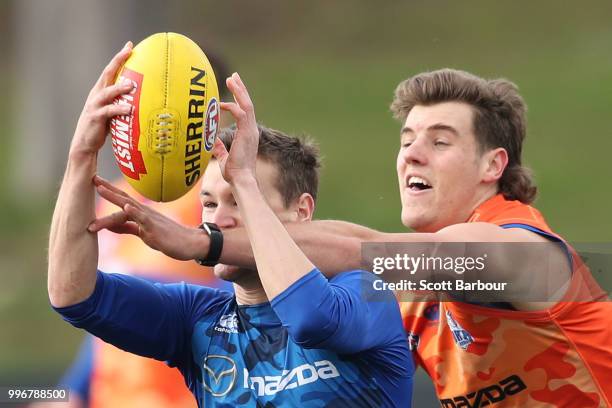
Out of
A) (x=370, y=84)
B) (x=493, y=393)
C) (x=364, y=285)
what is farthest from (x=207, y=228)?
(x=370, y=84)

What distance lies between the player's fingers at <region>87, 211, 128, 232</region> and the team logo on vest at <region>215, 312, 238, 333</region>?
505 millimetres

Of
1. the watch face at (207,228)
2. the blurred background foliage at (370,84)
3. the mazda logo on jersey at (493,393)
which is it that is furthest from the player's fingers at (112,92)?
the blurred background foliage at (370,84)

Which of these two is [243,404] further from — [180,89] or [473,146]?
[473,146]

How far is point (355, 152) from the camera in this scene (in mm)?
20844

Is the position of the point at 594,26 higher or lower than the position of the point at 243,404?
higher

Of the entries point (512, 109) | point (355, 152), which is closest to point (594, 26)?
point (355, 152)

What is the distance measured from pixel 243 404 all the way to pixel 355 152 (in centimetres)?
1748

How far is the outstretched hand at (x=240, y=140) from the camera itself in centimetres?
334

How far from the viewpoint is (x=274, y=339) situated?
3.55 m

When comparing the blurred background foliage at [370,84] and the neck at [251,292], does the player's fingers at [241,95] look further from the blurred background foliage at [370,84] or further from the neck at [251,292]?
the blurred background foliage at [370,84]

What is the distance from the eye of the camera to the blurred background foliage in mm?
15789

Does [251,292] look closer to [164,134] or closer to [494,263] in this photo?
[164,134]

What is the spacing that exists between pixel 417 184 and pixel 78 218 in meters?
1.42

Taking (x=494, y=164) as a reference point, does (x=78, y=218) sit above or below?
below
